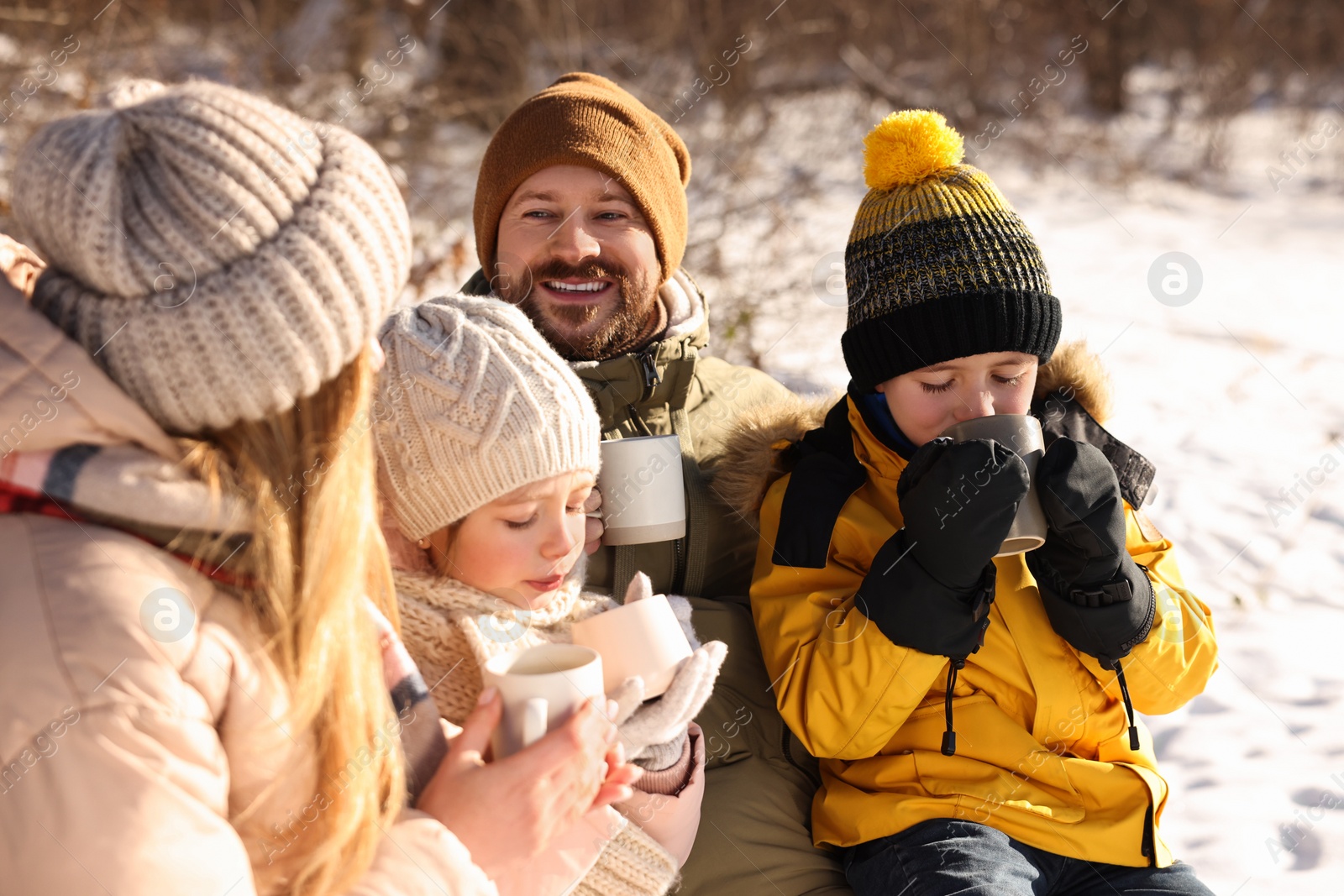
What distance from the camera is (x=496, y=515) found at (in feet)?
6.05

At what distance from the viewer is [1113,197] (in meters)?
8.69

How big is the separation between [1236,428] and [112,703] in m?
5.22

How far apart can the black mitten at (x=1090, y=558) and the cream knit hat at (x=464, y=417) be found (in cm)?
89

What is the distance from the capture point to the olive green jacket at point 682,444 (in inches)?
97.9

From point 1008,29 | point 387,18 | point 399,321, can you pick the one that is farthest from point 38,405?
point 1008,29

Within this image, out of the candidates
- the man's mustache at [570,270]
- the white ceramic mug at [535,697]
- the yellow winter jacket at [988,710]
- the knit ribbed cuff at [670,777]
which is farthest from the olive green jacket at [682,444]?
the white ceramic mug at [535,697]

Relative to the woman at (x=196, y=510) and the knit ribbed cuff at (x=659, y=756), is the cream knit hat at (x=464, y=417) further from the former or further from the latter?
the knit ribbed cuff at (x=659, y=756)

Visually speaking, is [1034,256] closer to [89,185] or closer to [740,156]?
[89,185]

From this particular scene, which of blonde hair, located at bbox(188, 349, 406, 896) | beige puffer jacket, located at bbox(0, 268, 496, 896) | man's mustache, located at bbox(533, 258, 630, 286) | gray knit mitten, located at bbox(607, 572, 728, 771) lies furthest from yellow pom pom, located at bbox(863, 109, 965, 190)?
beige puffer jacket, located at bbox(0, 268, 496, 896)

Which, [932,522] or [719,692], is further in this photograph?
[719,692]

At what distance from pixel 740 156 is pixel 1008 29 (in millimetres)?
4577

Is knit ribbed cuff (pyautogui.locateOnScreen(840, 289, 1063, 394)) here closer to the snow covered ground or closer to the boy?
the boy

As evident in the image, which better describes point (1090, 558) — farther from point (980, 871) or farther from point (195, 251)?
point (195, 251)

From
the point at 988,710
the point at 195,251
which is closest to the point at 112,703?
the point at 195,251
